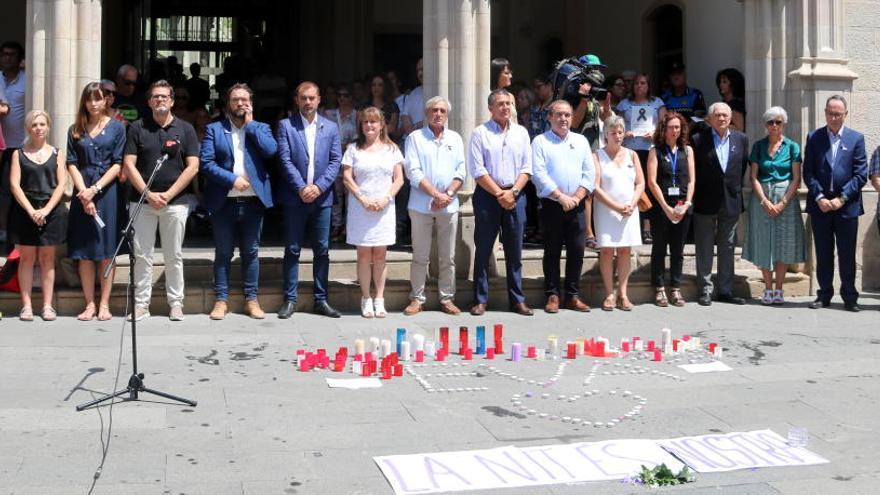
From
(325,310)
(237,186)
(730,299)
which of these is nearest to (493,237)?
(325,310)

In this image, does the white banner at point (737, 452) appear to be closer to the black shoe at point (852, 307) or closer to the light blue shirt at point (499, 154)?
the light blue shirt at point (499, 154)

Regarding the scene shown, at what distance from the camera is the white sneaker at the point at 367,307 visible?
10352 millimetres

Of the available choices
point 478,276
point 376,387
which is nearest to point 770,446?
point 376,387

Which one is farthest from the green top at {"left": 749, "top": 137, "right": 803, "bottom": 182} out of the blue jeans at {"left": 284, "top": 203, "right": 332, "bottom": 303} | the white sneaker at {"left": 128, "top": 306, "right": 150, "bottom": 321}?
the white sneaker at {"left": 128, "top": 306, "right": 150, "bottom": 321}

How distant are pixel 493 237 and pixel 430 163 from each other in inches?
36.3

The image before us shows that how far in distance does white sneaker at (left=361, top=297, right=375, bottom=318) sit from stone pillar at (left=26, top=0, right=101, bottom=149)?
3098 mm

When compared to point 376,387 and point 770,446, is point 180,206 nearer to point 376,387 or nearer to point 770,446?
point 376,387

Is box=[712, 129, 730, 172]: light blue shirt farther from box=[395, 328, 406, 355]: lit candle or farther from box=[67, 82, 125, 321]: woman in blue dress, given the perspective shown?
box=[67, 82, 125, 321]: woman in blue dress

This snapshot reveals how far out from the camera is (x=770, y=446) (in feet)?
21.0

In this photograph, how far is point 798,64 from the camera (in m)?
12.3

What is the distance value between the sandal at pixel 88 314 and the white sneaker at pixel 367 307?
2.38 m

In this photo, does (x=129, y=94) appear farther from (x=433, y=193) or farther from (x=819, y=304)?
(x=819, y=304)

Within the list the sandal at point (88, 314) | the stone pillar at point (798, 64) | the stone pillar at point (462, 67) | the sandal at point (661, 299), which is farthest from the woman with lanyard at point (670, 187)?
the sandal at point (88, 314)

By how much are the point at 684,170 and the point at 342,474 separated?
21.2 ft
